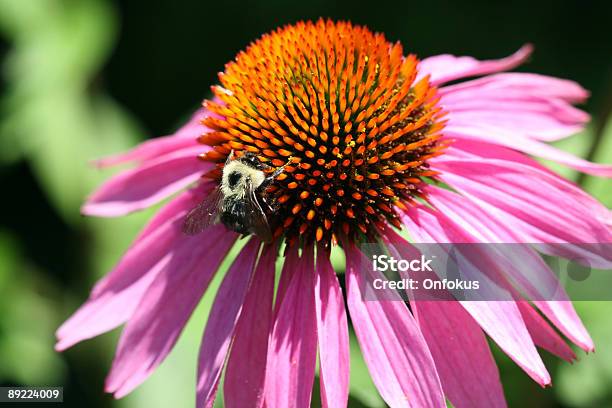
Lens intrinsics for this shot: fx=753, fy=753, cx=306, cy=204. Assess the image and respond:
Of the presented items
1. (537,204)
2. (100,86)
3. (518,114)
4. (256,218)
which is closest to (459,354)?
(537,204)

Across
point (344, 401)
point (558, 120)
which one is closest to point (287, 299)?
point (344, 401)

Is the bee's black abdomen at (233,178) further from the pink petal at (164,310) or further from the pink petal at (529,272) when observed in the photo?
the pink petal at (529,272)

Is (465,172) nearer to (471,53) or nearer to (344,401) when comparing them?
(344,401)

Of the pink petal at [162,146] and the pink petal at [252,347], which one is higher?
the pink petal at [162,146]

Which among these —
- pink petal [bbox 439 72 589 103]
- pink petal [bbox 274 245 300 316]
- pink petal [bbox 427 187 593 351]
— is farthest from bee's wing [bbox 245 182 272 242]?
pink petal [bbox 439 72 589 103]

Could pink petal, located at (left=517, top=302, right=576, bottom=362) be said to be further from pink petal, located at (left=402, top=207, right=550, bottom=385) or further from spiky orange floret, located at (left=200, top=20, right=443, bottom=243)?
spiky orange floret, located at (left=200, top=20, right=443, bottom=243)

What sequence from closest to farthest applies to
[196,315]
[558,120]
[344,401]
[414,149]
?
[344,401]
[414,149]
[558,120]
[196,315]

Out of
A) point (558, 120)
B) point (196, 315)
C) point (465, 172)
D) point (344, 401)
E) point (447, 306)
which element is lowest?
point (196, 315)

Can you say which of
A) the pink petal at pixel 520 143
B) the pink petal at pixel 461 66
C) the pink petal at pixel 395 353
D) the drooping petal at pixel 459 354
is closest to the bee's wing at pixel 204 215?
the pink petal at pixel 395 353
